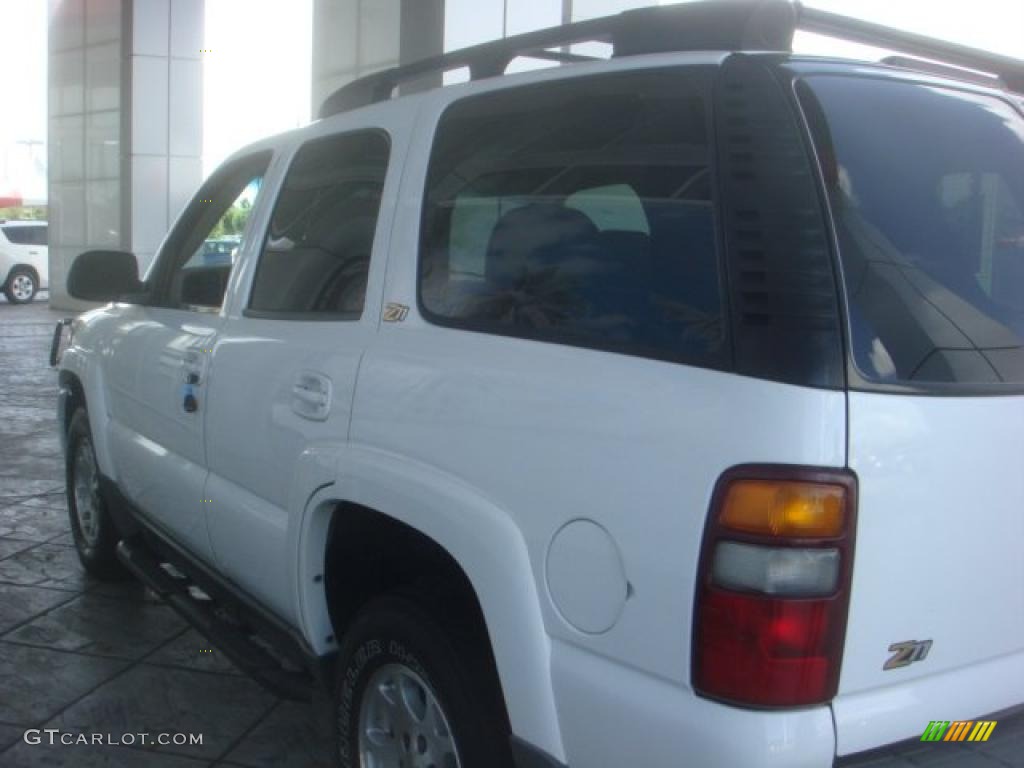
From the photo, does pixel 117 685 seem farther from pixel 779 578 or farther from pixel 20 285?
pixel 20 285

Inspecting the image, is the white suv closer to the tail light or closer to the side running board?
the tail light

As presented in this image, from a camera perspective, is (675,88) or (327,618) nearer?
(675,88)

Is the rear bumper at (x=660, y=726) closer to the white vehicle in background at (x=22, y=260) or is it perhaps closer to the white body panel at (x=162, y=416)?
the white body panel at (x=162, y=416)

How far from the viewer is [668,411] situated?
1.95 meters

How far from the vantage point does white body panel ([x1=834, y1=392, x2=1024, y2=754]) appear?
6.16ft

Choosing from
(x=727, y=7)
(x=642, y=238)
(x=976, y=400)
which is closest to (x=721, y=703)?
(x=976, y=400)

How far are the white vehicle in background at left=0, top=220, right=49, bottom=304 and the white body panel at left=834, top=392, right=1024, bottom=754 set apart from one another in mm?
24632

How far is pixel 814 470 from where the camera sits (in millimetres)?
1824

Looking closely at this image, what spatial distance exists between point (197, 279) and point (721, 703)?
283 cm

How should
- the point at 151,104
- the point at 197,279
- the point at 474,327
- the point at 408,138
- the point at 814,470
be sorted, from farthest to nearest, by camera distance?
the point at 151,104 < the point at 197,279 < the point at 408,138 < the point at 474,327 < the point at 814,470

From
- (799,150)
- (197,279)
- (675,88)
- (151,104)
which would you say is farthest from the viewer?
(151,104)

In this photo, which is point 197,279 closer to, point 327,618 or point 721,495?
point 327,618

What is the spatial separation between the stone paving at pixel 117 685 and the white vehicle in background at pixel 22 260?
19.6 metres

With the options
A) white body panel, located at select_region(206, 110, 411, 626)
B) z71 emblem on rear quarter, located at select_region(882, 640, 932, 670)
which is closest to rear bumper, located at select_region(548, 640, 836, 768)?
z71 emblem on rear quarter, located at select_region(882, 640, 932, 670)
